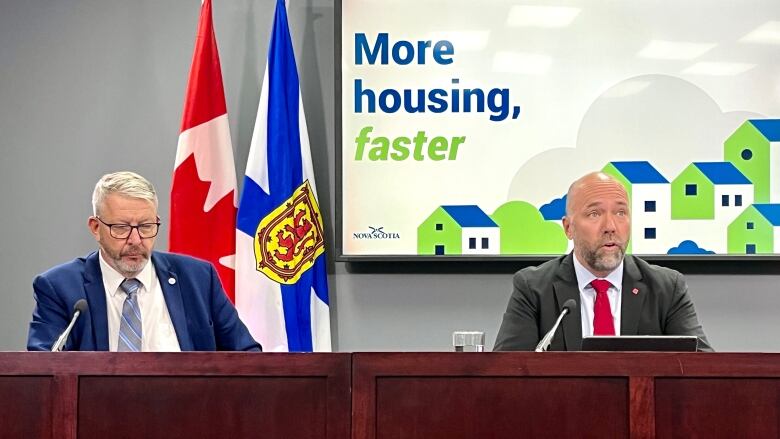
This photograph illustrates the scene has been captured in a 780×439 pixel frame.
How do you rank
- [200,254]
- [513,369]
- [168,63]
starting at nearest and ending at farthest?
[513,369]
[200,254]
[168,63]

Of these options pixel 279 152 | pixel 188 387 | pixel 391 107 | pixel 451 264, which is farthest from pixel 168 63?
pixel 188 387

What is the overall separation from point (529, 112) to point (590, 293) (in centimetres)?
109

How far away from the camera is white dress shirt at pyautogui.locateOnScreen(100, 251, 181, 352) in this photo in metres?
3.12

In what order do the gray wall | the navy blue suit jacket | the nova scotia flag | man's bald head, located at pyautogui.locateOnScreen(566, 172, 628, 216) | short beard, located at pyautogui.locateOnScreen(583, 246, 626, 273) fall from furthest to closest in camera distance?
the gray wall, the nova scotia flag, man's bald head, located at pyautogui.locateOnScreen(566, 172, 628, 216), short beard, located at pyautogui.locateOnScreen(583, 246, 626, 273), the navy blue suit jacket

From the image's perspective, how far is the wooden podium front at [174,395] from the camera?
7.34ft

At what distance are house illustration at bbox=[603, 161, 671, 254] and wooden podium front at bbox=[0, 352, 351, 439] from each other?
214 cm

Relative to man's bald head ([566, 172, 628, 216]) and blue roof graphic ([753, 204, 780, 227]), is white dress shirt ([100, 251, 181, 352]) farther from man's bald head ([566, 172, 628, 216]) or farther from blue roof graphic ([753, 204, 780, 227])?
blue roof graphic ([753, 204, 780, 227])

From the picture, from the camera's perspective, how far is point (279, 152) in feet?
13.4

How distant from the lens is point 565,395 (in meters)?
2.22

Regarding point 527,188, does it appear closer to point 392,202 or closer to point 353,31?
point 392,202

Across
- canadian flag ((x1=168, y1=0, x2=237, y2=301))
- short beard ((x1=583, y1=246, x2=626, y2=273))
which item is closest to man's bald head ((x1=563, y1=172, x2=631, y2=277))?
short beard ((x1=583, y1=246, x2=626, y2=273))

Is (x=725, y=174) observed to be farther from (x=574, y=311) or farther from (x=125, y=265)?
(x=125, y=265)

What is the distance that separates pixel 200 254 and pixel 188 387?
1.82 m

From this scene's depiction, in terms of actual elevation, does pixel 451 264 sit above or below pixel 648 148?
below
